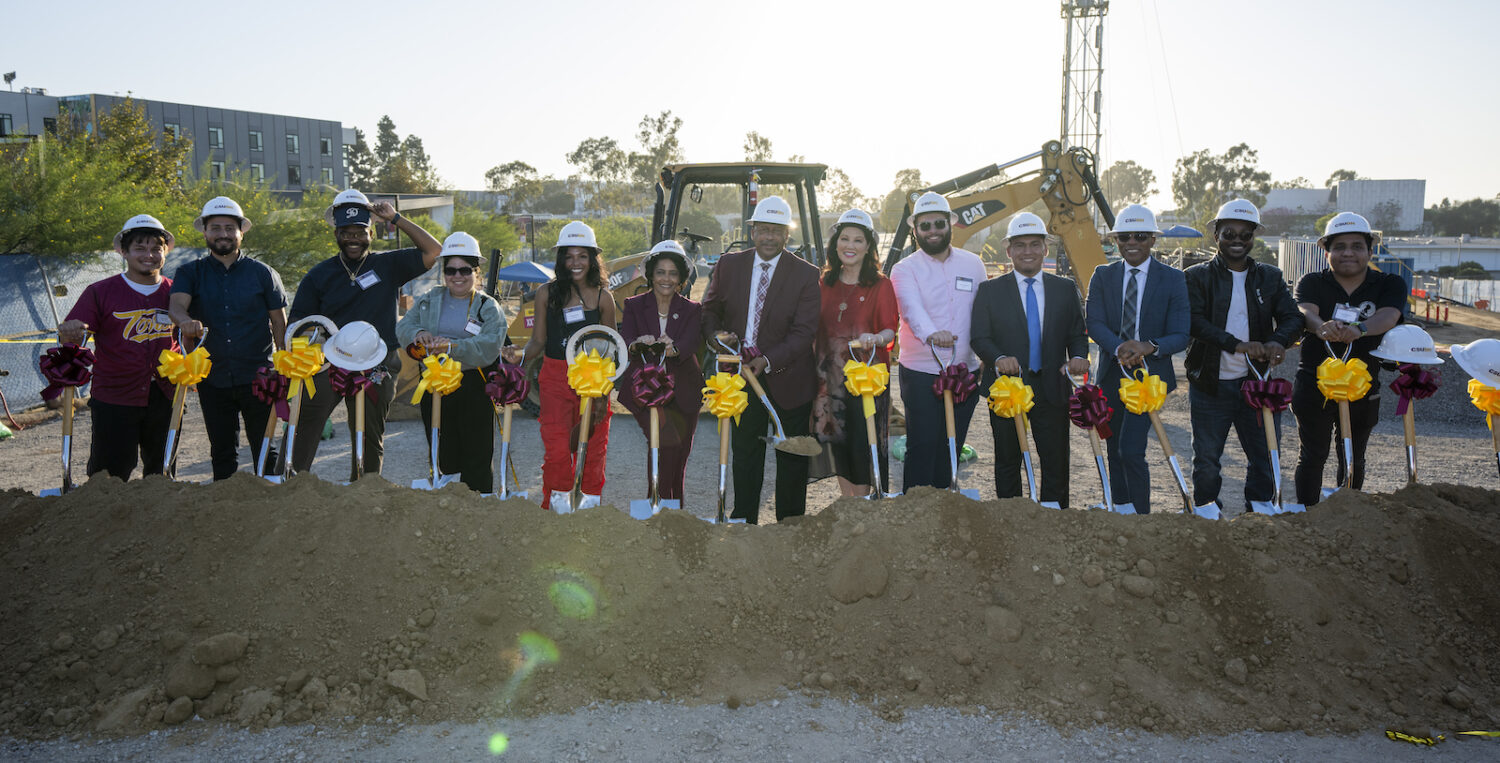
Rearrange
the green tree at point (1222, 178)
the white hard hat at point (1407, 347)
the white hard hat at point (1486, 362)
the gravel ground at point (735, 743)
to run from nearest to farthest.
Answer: the gravel ground at point (735, 743), the white hard hat at point (1486, 362), the white hard hat at point (1407, 347), the green tree at point (1222, 178)

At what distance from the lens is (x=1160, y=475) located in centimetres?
741

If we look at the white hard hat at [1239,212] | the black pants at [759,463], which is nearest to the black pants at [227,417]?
the black pants at [759,463]

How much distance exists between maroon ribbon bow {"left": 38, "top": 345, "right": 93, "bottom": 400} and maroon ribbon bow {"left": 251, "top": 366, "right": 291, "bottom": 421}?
0.85 m

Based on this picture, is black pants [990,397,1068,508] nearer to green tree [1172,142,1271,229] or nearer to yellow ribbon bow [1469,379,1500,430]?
yellow ribbon bow [1469,379,1500,430]

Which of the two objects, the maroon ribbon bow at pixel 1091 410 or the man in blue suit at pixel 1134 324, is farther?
the man in blue suit at pixel 1134 324

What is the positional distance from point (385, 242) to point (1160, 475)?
1916 cm

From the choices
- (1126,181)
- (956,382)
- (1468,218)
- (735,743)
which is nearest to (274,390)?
(735,743)

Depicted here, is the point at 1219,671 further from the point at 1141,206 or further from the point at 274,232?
the point at 274,232

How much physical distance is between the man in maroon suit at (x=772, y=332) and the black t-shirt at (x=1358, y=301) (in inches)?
114

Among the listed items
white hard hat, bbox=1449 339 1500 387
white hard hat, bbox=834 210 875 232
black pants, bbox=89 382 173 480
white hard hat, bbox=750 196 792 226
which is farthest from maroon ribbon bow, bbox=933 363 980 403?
black pants, bbox=89 382 173 480

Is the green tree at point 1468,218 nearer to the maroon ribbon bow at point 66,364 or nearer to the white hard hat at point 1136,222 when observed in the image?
the white hard hat at point 1136,222

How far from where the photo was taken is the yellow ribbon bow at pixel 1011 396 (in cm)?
465

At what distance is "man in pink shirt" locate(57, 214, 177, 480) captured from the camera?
197 inches

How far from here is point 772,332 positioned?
5.00 m
